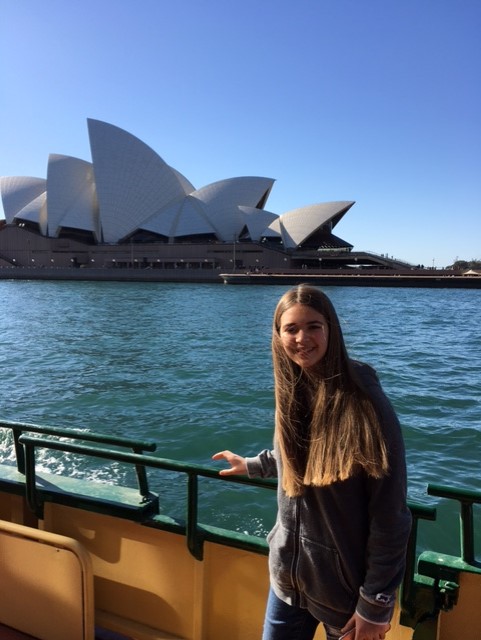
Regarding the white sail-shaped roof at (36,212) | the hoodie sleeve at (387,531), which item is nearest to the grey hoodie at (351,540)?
the hoodie sleeve at (387,531)

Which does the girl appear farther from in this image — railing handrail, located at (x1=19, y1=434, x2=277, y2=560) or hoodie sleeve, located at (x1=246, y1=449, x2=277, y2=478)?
railing handrail, located at (x1=19, y1=434, x2=277, y2=560)

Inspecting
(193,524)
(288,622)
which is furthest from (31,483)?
(288,622)

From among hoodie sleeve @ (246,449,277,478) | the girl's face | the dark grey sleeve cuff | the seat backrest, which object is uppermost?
the girl's face

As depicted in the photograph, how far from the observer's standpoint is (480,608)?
4.56ft

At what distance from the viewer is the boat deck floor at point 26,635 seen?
1.68 m

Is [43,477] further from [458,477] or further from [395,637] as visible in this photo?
[458,477]

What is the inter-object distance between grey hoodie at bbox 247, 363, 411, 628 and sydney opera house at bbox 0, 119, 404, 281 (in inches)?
1897

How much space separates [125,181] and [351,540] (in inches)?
2058

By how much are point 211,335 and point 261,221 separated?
137 ft

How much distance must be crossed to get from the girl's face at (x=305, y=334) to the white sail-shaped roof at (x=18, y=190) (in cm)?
6162

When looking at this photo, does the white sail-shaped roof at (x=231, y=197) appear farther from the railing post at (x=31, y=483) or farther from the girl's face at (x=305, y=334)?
the girl's face at (x=305, y=334)

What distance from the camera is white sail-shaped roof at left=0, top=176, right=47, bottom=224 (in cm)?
5553

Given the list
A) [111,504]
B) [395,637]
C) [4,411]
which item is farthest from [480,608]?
[4,411]

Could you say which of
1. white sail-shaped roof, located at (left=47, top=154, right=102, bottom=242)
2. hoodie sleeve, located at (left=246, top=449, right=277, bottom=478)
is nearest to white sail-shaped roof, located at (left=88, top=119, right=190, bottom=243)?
white sail-shaped roof, located at (left=47, top=154, right=102, bottom=242)
